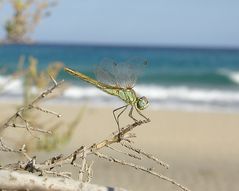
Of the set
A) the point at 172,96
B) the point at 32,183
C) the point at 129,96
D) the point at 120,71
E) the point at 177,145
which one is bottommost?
the point at 32,183

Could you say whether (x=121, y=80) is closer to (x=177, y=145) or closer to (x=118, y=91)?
(x=118, y=91)

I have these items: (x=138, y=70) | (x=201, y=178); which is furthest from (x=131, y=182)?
(x=138, y=70)

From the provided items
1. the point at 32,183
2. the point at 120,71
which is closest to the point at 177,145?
the point at 120,71

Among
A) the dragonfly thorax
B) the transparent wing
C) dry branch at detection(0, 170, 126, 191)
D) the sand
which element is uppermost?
the sand

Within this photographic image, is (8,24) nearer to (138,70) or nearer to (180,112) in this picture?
(138,70)

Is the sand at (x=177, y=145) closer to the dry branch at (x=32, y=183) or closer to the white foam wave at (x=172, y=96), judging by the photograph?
the white foam wave at (x=172, y=96)

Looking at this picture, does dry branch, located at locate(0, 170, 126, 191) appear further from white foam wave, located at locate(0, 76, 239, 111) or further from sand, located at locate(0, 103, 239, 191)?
white foam wave, located at locate(0, 76, 239, 111)

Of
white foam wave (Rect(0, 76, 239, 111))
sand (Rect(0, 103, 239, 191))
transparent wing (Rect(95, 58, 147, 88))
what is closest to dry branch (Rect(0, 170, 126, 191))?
transparent wing (Rect(95, 58, 147, 88))
